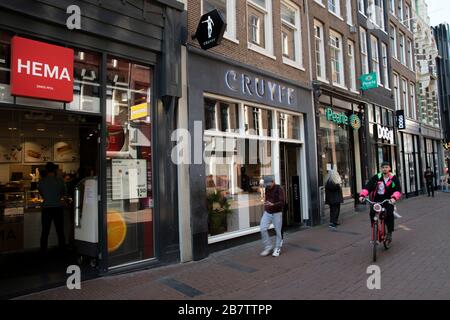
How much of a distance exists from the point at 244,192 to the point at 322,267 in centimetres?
344

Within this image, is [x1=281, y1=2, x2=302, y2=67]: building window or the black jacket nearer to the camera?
the black jacket

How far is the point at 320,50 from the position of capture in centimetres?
1420

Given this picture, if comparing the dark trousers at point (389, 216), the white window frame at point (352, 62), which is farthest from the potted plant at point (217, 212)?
the white window frame at point (352, 62)

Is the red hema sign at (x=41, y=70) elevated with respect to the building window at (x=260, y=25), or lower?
lower

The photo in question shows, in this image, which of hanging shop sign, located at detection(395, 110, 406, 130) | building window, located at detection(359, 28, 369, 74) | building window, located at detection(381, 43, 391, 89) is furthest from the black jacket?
hanging shop sign, located at detection(395, 110, 406, 130)

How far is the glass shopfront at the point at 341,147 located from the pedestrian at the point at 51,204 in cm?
829

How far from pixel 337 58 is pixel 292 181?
22.1ft

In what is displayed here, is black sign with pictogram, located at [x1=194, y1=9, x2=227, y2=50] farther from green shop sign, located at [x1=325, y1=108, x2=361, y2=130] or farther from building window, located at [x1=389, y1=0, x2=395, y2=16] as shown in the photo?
building window, located at [x1=389, y1=0, x2=395, y2=16]

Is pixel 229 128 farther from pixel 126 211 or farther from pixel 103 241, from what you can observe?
pixel 103 241

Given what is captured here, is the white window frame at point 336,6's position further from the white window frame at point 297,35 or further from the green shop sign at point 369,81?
the white window frame at point 297,35

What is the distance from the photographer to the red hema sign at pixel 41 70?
208 inches

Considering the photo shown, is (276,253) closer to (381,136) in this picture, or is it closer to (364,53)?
(381,136)

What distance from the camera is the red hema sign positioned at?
5.28m

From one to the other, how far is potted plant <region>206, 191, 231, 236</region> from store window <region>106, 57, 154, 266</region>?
5.66ft
